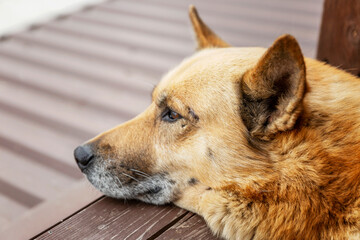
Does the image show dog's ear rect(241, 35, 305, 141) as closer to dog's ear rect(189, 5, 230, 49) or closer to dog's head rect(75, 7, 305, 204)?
dog's head rect(75, 7, 305, 204)

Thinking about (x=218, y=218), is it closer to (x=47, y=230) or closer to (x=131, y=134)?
(x=131, y=134)

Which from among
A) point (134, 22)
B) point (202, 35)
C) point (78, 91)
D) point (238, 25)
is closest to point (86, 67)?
point (78, 91)

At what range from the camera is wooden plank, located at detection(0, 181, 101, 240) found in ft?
7.75

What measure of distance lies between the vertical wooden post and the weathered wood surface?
5.21 feet

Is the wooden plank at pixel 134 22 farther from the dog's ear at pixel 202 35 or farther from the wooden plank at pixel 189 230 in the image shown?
the wooden plank at pixel 189 230

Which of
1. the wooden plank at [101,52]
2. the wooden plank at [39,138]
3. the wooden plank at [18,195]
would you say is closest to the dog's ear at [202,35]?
the wooden plank at [39,138]

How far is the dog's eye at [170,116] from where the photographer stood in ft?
7.46

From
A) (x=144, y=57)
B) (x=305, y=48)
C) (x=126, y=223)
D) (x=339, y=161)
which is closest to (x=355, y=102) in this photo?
(x=339, y=161)

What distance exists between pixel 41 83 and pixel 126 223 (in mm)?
3532

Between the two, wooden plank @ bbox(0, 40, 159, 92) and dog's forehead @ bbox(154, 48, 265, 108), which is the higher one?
dog's forehead @ bbox(154, 48, 265, 108)

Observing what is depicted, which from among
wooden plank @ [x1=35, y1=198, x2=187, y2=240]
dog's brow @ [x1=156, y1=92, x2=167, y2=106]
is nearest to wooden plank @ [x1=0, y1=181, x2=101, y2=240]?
wooden plank @ [x1=35, y1=198, x2=187, y2=240]

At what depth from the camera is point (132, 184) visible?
233 centimetres

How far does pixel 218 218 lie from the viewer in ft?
6.82

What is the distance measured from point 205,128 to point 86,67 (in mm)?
3668
